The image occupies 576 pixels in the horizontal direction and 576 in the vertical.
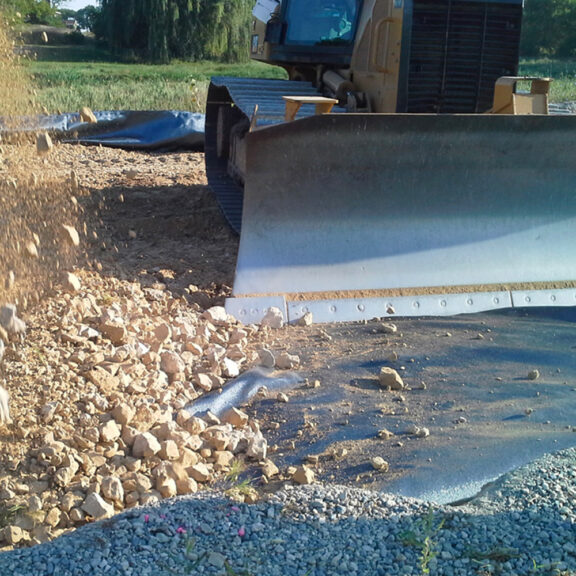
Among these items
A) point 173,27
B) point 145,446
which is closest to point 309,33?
point 145,446

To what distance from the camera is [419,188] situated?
475cm

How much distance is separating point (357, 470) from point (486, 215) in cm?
232

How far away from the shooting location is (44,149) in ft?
27.1

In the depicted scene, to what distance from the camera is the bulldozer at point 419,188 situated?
4512mm

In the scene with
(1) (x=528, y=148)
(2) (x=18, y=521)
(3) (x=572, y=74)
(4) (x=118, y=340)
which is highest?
(3) (x=572, y=74)

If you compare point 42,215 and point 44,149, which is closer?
point 42,215

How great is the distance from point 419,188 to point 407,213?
16 centimetres

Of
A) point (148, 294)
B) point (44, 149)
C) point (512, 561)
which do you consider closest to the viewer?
point (512, 561)

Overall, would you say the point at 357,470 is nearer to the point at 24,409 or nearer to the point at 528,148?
the point at 24,409

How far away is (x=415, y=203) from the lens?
15.6 ft

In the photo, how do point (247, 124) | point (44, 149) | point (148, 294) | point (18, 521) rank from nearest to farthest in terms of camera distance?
point (18, 521) → point (148, 294) → point (247, 124) → point (44, 149)

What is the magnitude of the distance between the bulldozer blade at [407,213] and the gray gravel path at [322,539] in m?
1.92

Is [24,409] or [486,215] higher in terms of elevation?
[486,215]

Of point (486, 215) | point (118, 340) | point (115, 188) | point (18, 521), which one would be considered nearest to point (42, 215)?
point (115, 188)
